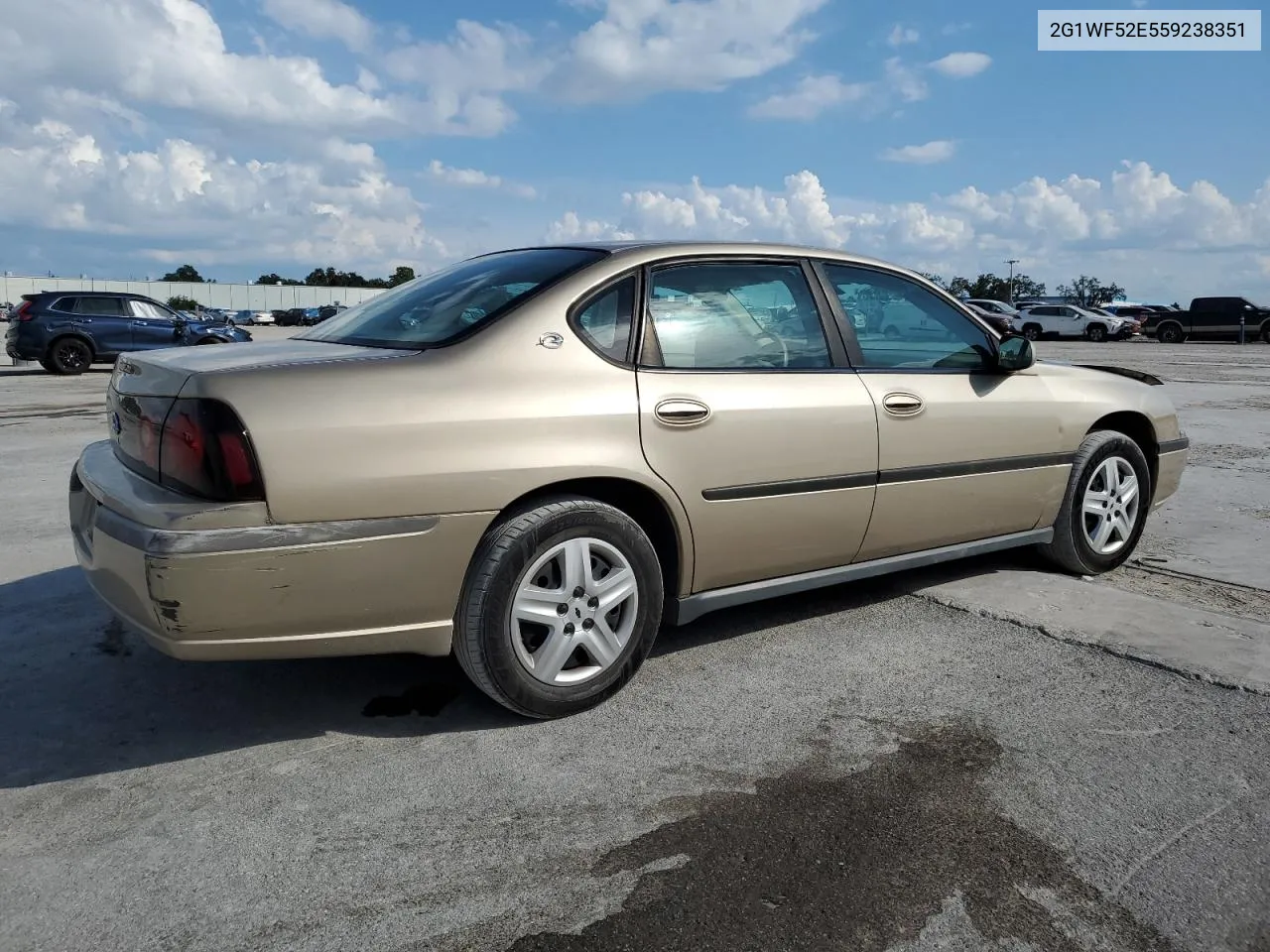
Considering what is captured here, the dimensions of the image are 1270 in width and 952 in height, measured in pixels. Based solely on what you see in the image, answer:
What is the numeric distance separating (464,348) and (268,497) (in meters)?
0.73

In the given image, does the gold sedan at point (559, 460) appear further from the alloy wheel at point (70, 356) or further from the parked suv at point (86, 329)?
the alloy wheel at point (70, 356)

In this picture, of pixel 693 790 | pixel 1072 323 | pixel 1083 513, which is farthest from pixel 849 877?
pixel 1072 323

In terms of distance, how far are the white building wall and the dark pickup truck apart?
6798 cm

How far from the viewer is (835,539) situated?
147 inches

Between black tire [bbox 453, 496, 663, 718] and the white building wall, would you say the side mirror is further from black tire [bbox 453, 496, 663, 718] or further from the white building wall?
the white building wall

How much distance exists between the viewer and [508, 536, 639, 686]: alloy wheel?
3.04m

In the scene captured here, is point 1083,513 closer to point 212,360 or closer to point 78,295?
point 212,360

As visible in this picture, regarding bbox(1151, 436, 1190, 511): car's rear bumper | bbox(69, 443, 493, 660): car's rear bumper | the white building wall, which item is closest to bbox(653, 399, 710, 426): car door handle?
bbox(69, 443, 493, 660): car's rear bumper

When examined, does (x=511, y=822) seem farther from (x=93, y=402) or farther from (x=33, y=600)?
(x=93, y=402)

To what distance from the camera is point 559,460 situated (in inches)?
119

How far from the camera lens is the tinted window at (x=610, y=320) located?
325 centimetres

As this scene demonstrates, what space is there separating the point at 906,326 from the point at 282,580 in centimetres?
265

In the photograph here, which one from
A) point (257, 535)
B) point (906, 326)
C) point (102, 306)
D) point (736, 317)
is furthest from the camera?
point (102, 306)

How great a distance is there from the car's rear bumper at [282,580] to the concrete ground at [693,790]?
0.37m
